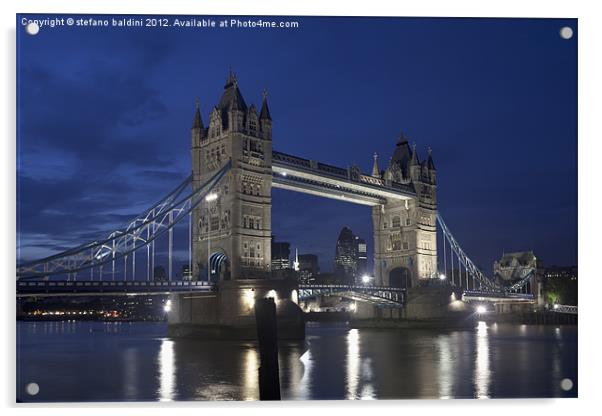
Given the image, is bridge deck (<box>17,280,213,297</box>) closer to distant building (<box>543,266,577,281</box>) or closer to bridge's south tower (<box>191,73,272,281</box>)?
bridge's south tower (<box>191,73,272,281</box>)

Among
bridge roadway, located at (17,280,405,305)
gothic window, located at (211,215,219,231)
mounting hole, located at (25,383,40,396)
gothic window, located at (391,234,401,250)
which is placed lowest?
mounting hole, located at (25,383,40,396)

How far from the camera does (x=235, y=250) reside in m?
36.3

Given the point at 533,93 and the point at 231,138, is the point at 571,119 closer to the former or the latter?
the point at 533,93

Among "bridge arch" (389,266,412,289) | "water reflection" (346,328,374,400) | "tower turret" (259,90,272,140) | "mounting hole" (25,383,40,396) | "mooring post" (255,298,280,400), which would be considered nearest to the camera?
"mounting hole" (25,383,40,396)

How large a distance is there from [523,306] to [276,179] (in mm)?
40471

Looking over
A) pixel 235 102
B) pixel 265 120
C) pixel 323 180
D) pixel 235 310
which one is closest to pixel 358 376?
pixel 235 310

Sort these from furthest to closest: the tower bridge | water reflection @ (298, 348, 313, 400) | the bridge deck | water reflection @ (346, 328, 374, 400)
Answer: the tower bridge → the bridge deck → water reflection @ (346, 328, 374, 400) → water reflection @ (298, 348, 313, 400)

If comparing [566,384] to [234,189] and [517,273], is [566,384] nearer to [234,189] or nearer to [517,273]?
[234,189]

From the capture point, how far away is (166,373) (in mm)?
21906

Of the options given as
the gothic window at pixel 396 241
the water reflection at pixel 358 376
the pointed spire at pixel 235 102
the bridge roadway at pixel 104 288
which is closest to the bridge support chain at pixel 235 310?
the bridge roadway at pixel 104 288

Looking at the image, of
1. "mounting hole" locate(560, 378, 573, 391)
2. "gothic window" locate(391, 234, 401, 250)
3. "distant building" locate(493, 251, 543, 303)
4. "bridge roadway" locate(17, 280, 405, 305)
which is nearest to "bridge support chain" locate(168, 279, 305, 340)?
"bridge roadway" locate(17, 280, 405, 305)

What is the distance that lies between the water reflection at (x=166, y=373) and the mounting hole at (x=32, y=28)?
26.6 ft

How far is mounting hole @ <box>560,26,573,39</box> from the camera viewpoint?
15.9 meters

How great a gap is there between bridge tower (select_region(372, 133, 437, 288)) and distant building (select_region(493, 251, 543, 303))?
8.15 metres
